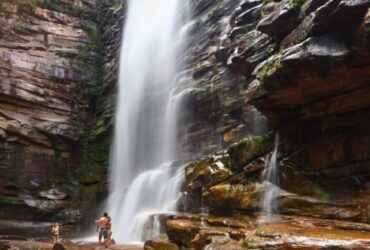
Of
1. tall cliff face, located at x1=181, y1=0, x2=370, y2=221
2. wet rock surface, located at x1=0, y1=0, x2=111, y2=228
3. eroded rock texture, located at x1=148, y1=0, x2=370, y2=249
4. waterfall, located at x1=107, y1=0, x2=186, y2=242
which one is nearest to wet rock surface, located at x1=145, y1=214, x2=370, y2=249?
eroded rock texture, located at x1=148, y1=0, x2=370, y2=249

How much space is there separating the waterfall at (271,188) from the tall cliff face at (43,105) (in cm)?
Answer: 1520

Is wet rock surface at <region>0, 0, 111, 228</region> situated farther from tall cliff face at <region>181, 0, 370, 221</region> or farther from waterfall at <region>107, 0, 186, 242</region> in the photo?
tall cliff face at <region>181, 0, 370, 221</region>

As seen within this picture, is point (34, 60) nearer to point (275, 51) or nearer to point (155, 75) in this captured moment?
point (155, 75)

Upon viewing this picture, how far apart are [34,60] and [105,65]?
505cm

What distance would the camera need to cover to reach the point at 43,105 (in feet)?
86.3

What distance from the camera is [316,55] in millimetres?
11062

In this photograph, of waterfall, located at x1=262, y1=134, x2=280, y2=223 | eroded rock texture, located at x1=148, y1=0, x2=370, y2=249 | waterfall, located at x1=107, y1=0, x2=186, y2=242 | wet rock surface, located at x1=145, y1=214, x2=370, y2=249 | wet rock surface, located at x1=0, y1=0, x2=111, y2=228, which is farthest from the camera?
wet rock surface, located at x1=0, y1=0, x2=111, y2=228

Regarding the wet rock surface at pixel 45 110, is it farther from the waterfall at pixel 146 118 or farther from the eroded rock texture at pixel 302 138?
the eroded rock texture at pixel 302 138

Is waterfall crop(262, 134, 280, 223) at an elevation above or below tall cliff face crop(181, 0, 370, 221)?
below

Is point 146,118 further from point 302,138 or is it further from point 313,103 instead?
point 313,103

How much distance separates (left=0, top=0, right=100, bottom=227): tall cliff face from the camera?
24.2 meters

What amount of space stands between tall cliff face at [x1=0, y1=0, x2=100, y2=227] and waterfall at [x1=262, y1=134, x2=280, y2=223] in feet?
49.9

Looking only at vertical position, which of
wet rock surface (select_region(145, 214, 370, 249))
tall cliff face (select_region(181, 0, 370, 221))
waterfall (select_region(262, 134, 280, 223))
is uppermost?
tall cliff face (select_region(181, 0, 370, 221))

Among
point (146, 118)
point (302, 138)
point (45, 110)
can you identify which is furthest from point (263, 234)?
point (45, 110)
